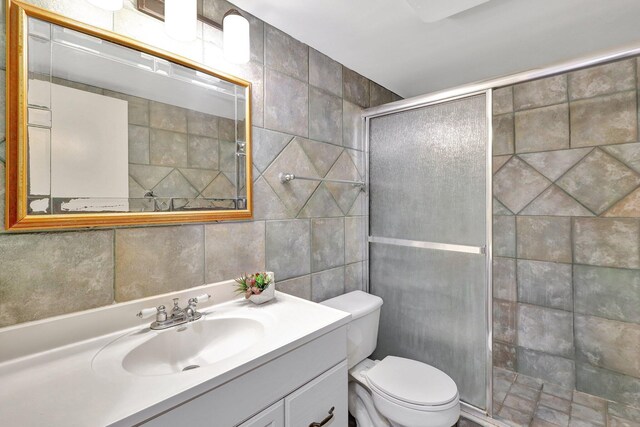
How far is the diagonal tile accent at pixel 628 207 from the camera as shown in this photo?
169cm

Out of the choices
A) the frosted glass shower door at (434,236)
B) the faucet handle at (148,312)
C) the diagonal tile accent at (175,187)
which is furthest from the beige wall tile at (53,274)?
the frosted glass shower door at (434,236)

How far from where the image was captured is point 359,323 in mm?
1561

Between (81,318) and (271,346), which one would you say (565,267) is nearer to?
(271,346)

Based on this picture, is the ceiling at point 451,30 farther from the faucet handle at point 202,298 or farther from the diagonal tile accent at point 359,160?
the faucet handle at point 202,298

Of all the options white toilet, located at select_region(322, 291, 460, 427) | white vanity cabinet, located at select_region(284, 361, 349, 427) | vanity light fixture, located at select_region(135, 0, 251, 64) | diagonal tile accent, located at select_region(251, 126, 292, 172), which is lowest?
white toilet, located at select_region(322, 291, 460, 427)

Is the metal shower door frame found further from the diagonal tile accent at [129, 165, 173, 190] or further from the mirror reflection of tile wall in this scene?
the diagonal tile accent at [129, 165, 173, 190]

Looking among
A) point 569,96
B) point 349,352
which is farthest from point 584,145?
point 349,352

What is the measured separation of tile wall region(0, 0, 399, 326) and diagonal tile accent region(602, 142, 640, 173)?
1443mm

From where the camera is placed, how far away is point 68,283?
2.95ft

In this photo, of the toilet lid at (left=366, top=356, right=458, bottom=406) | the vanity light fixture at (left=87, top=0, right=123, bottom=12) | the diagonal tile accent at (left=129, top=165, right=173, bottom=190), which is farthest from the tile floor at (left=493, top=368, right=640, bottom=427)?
the vanity light fixture at (left=87, top=0, right=123, bottom=12)

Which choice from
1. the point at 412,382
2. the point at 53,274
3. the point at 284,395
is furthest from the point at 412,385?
the point at 53,274

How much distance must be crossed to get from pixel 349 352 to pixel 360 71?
1742mm

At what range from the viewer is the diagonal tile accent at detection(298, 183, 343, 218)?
64.5 inches

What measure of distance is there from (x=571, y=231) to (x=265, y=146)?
1.99 metres
